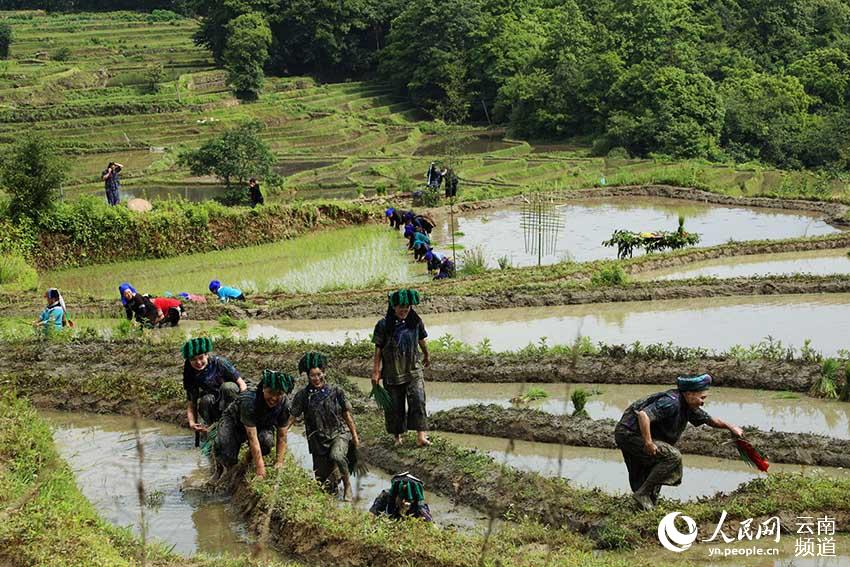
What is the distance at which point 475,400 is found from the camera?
44.4 feet

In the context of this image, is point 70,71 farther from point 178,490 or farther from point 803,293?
point 178,490

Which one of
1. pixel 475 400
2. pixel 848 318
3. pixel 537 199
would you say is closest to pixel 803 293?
pixel 848 318

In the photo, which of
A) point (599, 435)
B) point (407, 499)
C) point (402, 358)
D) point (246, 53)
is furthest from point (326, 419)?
point (246, 53)

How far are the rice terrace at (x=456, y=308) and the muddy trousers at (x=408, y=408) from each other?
30mm

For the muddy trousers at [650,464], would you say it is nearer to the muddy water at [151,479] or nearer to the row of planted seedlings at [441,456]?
the row of planted seedlings at [441,456]

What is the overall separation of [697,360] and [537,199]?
1449 cm

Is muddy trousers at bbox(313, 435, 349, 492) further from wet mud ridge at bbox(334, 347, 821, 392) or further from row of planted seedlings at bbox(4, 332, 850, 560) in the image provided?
wet mud ridge at bbox(334, 347, 821, 392)

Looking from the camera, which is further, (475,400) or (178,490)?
(475,400)

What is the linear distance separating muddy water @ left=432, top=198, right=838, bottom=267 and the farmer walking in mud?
12357 millimetres

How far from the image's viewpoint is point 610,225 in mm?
27609

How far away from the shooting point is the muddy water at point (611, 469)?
10117 millimetres

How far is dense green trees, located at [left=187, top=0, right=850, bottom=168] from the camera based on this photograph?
40781 mm

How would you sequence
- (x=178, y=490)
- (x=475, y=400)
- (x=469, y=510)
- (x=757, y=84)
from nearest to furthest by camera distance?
(x=469, y=510), (x=178, y=490), (x=475, y=400), (x=757, y=84)

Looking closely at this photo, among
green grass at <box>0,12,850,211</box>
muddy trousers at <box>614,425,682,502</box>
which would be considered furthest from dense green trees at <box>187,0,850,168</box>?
muddy trousers at <box>614,425,682,502</box>
